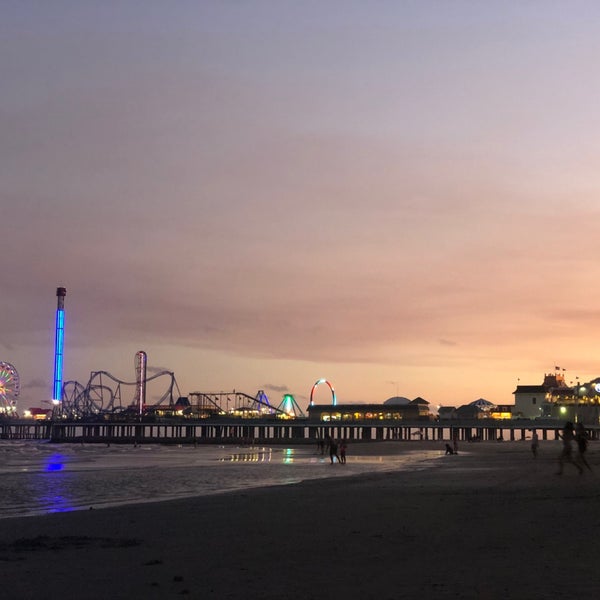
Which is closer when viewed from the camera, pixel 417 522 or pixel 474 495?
pixel 417 522

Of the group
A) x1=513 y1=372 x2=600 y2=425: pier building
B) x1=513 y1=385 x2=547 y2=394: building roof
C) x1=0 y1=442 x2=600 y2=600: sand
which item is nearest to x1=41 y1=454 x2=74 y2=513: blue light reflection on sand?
x1=0 y1=442 x2=600 y2=600: sand

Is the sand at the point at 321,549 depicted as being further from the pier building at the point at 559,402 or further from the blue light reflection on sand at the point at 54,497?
the pier building at the point at 559,402

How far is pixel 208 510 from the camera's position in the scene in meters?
23.2

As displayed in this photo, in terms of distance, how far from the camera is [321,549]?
14297 millimetres

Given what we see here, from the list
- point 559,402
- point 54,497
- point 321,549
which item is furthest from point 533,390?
point 321,549

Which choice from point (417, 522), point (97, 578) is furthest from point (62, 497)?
point (97, 578)

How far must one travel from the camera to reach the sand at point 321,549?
1072 centimetres

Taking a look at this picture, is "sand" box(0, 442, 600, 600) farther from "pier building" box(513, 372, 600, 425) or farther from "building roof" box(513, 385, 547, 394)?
"building roof" box(513, 385, 547, 394)

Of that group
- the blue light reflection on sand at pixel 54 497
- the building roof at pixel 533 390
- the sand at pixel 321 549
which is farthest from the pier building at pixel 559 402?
the sand at pixel 321 549

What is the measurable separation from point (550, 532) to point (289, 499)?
12.8 m

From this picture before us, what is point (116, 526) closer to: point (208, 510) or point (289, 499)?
point (208, 510)

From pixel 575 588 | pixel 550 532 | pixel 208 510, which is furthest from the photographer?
pixel 208 510

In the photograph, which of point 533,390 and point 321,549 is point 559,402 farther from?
point 321,549

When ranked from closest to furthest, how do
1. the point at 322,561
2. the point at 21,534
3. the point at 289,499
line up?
the point at 322,561 → the point at 21,534 → the point at 289,499
